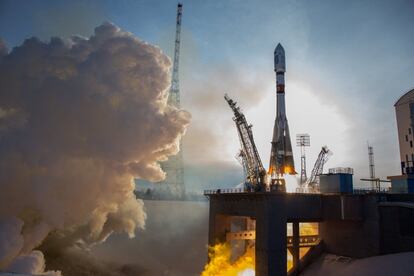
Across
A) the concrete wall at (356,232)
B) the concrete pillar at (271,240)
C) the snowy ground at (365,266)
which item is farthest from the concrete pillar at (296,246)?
Result: the concrete pillar at (271,240)

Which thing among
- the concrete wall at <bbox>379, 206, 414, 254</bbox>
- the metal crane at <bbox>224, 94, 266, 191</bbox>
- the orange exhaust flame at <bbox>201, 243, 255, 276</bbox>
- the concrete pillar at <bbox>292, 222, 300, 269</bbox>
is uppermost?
the metal crane at <bbox>224, 94, 266, 191</bbox>

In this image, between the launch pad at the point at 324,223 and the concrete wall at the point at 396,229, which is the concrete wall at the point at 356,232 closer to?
the launch pad at the point at 324,223

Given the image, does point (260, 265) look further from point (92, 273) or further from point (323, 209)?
point (92, 273)

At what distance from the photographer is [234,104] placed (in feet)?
181

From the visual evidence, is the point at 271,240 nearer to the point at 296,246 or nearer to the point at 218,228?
the point at 296,246

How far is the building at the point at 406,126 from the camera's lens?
217ft

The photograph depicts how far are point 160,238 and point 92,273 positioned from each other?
172ft

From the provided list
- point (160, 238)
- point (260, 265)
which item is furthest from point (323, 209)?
point (160, 238)

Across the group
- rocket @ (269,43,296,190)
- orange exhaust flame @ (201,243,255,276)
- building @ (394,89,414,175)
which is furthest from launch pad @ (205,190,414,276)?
building @ (394,89,414,175)

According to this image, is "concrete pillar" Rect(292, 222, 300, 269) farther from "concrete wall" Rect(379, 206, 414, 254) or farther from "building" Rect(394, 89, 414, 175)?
"building" Rect(394, 89, 414, 175)

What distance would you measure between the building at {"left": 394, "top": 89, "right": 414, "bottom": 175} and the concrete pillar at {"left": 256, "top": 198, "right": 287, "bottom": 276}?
134 ft

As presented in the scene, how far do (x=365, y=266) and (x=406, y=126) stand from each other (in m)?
43.5

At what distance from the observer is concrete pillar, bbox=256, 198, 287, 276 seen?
129 ft

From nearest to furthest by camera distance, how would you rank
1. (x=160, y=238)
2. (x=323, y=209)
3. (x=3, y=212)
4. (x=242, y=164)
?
(x=3, y=212) → (x=323, y=209) → (x=242, y=164) → (x=160, y=238)
